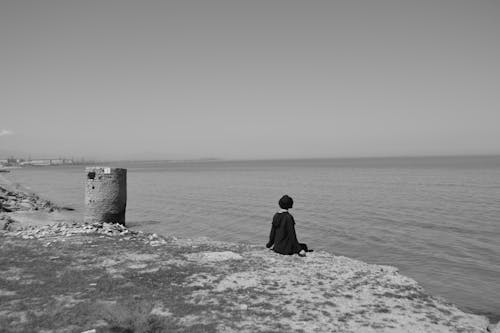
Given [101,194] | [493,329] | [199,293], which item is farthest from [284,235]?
[101,194]

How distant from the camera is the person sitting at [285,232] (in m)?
11.7

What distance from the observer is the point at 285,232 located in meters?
11.9

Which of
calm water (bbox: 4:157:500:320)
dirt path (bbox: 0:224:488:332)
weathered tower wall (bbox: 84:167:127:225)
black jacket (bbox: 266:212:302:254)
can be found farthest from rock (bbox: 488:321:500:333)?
weathered tower wall (bbox: 84:167:127:225)

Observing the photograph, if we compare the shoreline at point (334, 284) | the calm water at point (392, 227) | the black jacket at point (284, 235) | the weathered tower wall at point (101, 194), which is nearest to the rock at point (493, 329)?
the shoreline at point (334, 284)

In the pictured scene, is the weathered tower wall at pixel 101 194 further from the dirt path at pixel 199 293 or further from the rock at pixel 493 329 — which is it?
the rock at pixel 493 329

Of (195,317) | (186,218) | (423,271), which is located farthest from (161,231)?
(195,317)

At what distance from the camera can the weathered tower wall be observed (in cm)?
1723

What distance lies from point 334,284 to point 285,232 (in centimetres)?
293

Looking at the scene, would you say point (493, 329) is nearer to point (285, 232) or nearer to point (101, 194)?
point (285, 232)

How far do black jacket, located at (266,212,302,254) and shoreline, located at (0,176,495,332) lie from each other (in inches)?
11.9

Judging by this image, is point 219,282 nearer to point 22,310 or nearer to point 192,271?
point 192,271

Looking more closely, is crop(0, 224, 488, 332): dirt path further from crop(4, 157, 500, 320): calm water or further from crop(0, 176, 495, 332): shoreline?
crop(4, 157, 500, 320): calm water

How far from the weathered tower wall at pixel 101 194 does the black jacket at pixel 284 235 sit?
Answer: 8.58m

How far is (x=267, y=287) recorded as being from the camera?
28.7 feet
